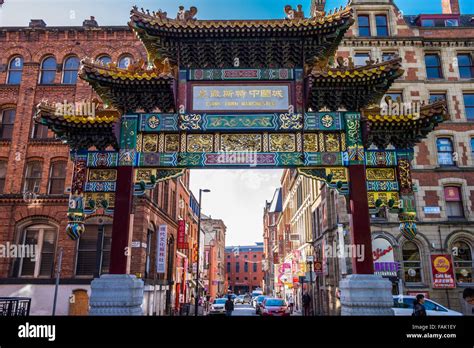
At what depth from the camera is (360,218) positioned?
11.8 metres

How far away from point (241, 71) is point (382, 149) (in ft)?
18.2

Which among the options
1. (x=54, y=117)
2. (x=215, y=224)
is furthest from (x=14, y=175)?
(x=215, y=224)

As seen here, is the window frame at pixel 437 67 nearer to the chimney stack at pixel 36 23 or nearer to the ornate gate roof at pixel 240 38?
the ornate gate roof at pixel 240 38

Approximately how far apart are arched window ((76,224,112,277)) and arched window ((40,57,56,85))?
35.0 feet

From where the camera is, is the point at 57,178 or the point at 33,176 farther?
the point at 33,176

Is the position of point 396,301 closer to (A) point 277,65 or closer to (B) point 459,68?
(A) point 277,65

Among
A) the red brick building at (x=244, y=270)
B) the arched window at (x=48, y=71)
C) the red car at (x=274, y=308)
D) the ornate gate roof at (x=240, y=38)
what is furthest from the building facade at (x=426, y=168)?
the red brick building at (x=244, y=270)

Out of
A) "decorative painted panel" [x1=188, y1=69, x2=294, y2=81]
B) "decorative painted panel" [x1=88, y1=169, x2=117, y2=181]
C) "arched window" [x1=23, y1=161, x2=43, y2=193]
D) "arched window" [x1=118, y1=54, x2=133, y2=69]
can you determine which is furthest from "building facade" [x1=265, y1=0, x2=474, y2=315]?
"arched window" [x1=23, y1=161, x2=43, y2=193]

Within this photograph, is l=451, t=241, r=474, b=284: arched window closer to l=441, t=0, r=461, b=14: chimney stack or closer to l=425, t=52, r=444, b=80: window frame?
l=425, t=52, r=444, b=80: window frame

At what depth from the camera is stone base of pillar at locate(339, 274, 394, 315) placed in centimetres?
1086

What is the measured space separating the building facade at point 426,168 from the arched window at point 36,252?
57.2 ft

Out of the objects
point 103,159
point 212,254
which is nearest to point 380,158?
point 103,159

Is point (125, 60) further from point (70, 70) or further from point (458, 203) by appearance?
point (458, 203)

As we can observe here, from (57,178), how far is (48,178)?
516 millimetres
